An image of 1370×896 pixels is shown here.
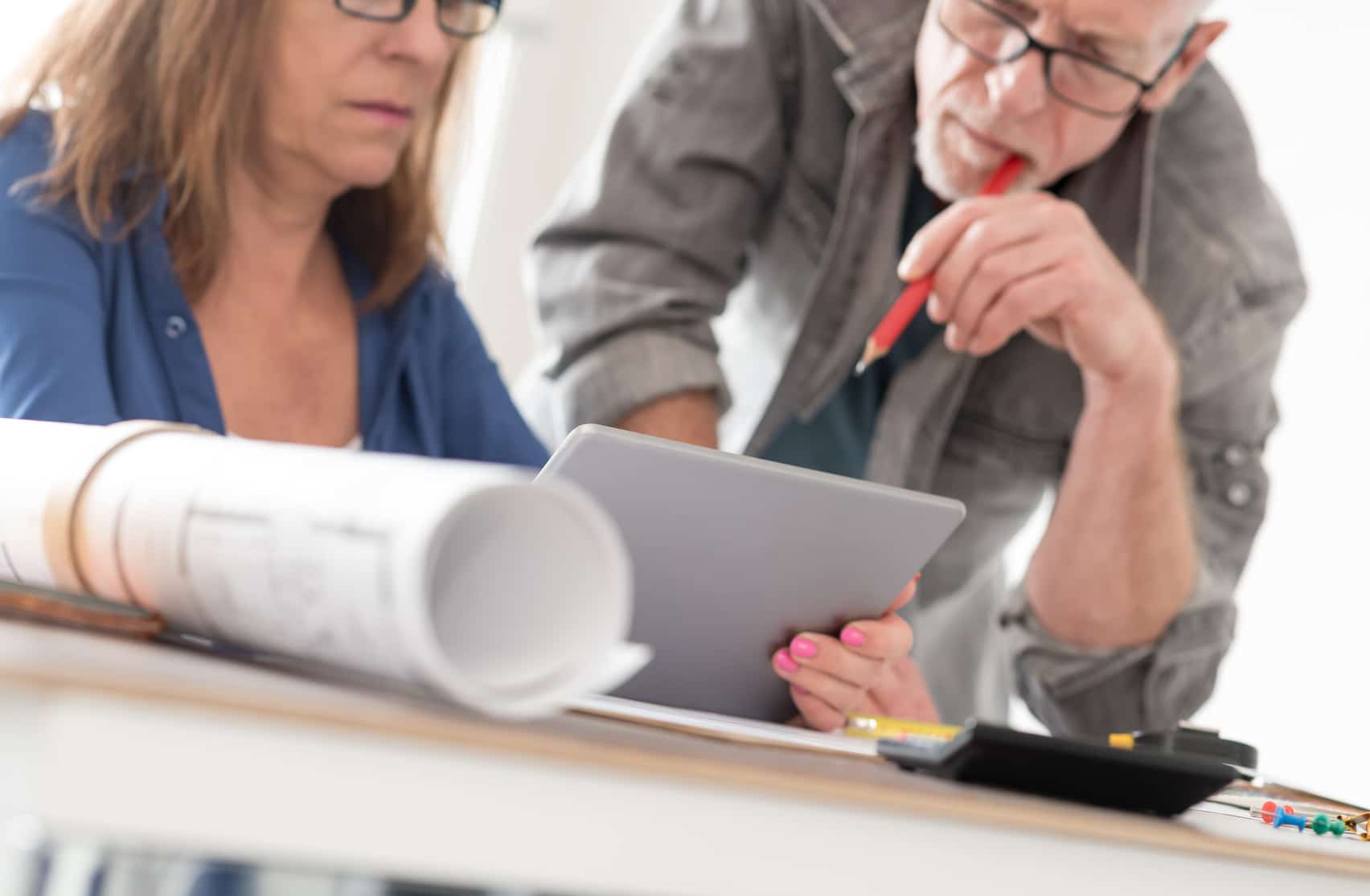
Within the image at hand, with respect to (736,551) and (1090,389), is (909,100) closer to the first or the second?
(1090,389)

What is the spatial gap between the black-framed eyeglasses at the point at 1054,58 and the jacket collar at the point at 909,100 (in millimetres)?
100

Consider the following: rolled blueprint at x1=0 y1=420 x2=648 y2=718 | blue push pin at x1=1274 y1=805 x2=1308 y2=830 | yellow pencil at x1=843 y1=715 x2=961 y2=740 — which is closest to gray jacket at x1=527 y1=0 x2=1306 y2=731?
yellow pencil at x1=843 y1=715 x2=961 y2=740

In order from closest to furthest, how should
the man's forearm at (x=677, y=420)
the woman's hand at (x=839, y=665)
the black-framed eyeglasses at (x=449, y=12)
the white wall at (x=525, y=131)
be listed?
the woman's hand at (x=839, y=665) < the black-framed eyeglasses at (x=449, y=12) < the man's forearm at (x=677, y=420) < the white wall at (x=525, y=131)

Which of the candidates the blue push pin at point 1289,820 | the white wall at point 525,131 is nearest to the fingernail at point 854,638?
the blue push pin at point 1289,820

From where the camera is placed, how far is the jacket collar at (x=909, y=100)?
1.37m

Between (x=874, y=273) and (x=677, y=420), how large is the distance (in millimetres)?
262

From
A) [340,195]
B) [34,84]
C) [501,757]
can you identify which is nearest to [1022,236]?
[340,195]

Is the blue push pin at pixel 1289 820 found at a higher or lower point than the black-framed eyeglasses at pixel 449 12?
lower

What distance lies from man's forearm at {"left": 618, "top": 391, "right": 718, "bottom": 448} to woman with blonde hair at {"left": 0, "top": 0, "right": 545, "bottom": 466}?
111mm

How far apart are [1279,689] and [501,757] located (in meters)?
1.85

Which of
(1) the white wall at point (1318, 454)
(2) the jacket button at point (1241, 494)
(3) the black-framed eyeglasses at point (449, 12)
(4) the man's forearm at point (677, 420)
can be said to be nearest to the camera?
(3) the black-framed eyeglasses at point (449, 12)

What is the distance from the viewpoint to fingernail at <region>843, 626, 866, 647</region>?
747 mm

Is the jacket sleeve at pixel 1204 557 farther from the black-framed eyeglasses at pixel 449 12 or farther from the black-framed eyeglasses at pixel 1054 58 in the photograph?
the black-framed eyeglasses at pixel 449 12

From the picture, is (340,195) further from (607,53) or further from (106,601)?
(607,53)
